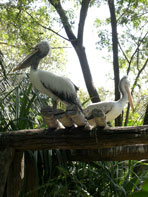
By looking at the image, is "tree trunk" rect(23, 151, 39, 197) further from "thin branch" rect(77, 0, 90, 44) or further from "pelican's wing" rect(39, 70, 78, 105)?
"thin branch" rect(77, 0, 90, 44)

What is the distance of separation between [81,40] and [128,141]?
493 centimetres

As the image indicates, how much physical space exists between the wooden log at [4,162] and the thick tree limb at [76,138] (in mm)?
79

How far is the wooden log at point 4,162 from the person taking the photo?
12.6ft

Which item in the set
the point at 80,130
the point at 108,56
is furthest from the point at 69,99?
the point at 108,56

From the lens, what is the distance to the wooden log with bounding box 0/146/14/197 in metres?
3.84

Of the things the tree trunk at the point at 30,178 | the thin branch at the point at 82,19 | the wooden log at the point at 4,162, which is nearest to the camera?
the wooden log at the point at 4,162

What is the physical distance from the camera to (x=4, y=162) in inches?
153

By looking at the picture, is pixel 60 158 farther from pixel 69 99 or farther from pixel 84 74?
pixel 84 74

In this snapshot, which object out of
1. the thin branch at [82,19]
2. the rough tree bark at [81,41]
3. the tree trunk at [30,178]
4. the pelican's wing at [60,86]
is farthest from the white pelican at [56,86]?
the thin branch at [82,19]

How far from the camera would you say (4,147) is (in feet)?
13.0

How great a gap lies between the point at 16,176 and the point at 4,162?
12.8 inches

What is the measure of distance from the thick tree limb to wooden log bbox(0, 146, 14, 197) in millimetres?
79

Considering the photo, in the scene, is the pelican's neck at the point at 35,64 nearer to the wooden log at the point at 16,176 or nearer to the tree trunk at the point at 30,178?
the wooden log at the point at 16,176

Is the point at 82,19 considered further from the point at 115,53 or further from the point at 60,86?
the point at 60,86
